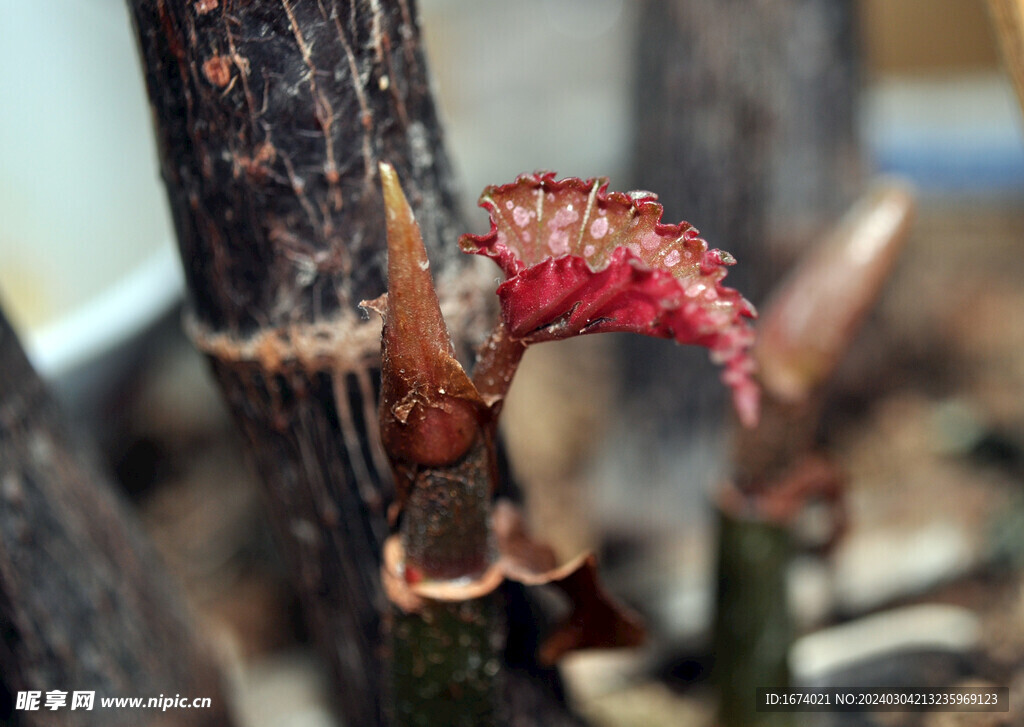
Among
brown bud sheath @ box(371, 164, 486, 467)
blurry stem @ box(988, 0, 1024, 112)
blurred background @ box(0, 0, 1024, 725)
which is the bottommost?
blurred background @ box(0, 0, 1024, 725)

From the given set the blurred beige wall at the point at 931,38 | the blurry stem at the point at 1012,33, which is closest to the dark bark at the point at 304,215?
the blurry stem at the point at 1012,33

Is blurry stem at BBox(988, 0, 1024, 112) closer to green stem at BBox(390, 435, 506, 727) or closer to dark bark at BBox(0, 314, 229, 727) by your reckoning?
green stem at BBox(390, 435, 506, 727)

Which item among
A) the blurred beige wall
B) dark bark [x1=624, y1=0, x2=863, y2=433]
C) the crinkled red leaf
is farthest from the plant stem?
the blurred beige wall

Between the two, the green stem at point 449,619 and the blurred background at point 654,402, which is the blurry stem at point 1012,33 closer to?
the green stem at point 449,619

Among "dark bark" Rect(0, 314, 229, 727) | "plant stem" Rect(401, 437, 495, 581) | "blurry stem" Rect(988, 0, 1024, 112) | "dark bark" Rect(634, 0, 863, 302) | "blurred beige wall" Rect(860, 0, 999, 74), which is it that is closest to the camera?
"plant stem" Rect(401, 437, 495, 581)

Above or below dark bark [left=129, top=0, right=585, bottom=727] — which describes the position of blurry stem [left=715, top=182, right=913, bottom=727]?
below

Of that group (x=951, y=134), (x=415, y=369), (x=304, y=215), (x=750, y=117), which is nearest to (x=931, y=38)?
→ (x=951, y=134)
